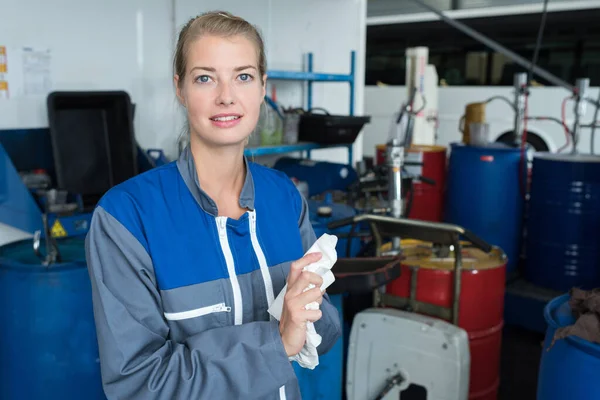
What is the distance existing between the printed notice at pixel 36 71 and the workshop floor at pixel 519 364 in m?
2.63

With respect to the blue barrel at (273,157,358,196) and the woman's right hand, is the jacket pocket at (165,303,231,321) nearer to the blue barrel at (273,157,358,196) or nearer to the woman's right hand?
the woman's right hand

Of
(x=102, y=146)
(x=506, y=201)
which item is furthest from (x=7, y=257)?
(x=506, y=201)

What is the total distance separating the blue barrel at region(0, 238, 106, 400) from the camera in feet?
6.49

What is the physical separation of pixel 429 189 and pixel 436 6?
4.08 metres

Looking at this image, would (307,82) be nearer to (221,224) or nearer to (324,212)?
(324,212)

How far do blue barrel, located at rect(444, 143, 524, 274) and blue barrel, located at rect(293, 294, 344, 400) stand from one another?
205 centimetres

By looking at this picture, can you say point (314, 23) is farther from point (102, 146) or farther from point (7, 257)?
point (7, 257)

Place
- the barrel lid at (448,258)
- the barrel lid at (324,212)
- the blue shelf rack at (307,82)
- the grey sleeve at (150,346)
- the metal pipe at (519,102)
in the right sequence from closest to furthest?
the grey sleeve at (150,346) → the barrel lid at (448,258) → the barrel lid at (324,212) → the blue shelf rack at (307,82) → the metal pipe at (519,102)

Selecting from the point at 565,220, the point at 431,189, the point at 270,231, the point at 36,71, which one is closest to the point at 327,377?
the point at 270,231

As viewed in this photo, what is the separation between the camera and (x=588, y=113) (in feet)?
22.6

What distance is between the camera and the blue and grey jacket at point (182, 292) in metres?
0.94

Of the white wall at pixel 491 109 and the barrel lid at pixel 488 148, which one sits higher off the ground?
the white wall at pixel 491 109

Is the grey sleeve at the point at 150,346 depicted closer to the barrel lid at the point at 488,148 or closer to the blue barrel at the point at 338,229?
the blue barrel at the point at 338,229

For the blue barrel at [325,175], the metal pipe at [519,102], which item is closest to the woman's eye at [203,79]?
the blue barrel at [325,175]
